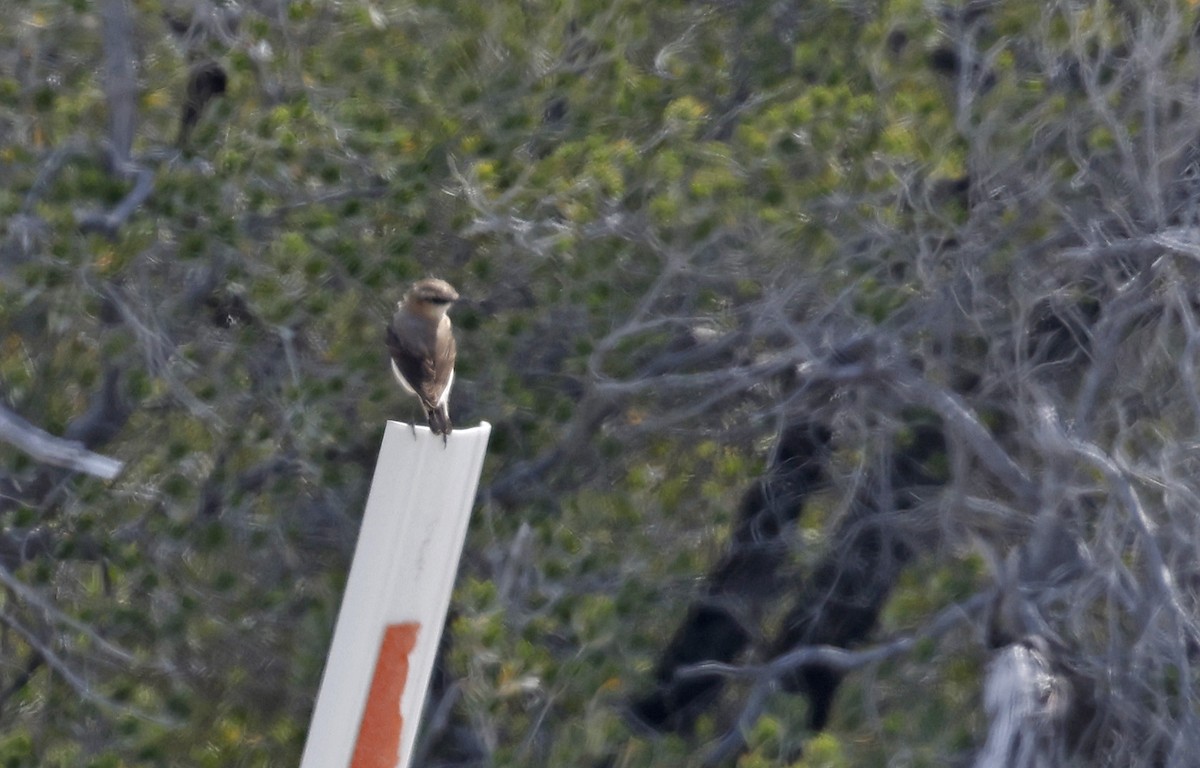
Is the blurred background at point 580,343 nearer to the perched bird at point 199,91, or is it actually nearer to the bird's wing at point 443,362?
the perched bird at point 199,91

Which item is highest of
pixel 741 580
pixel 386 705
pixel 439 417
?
pixel 386 705

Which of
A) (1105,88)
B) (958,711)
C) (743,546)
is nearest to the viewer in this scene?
(1105,88)

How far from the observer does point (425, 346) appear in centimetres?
515

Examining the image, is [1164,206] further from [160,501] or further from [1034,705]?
[160,501]

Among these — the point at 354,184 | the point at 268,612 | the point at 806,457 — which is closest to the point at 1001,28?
the point at 806,457

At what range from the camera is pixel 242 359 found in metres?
6.14

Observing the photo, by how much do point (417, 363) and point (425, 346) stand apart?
0.07 m

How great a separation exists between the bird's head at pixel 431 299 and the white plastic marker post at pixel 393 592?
103 inches

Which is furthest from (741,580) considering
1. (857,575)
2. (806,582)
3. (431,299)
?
(431,299)

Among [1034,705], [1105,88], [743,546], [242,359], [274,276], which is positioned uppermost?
[1105,88]

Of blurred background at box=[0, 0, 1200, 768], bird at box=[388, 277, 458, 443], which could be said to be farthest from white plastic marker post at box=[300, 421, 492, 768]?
blurred background at box=[0, 0, 1200, 768]

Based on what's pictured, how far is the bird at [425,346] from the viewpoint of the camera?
198 inches

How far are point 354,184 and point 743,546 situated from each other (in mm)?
2368

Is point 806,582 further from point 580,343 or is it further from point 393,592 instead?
point 393,592
